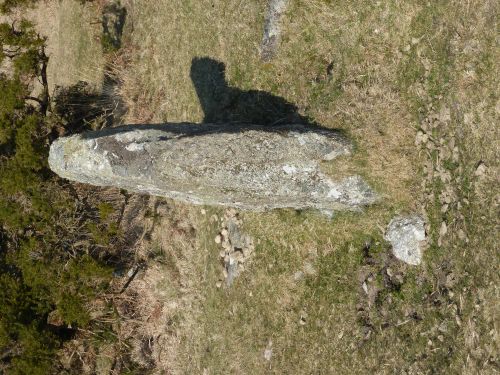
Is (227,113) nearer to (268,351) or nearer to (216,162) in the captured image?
(216,162)

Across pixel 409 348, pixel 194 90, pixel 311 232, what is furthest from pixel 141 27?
pixel 409 348

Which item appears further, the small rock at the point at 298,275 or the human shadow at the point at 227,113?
the small rock at the point at 298,275

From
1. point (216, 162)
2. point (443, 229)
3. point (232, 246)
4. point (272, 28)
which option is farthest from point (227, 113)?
point (443, 229)

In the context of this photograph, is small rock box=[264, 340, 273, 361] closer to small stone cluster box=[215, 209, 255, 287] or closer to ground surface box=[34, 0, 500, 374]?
ground surface box=[34, 0, 500, 374]

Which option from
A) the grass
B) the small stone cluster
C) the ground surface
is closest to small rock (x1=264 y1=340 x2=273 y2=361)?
the ground surface

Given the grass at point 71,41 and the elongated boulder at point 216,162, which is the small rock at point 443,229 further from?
the grass at point 71,41

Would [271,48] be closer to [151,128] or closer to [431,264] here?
[151,128]

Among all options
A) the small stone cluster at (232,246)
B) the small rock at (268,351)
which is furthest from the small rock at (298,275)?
the small rock at (268,351)
